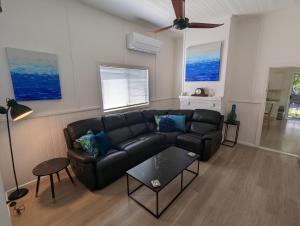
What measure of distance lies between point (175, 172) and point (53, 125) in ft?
7.01

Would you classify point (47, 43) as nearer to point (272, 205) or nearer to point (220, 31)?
point (220, 31)

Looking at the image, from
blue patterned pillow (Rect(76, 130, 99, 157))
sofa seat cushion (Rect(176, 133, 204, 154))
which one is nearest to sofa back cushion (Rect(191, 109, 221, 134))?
sofa seat cushion (Rect(176, 133, 204, 154))

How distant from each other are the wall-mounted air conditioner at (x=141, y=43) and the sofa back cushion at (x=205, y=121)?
2.02 m

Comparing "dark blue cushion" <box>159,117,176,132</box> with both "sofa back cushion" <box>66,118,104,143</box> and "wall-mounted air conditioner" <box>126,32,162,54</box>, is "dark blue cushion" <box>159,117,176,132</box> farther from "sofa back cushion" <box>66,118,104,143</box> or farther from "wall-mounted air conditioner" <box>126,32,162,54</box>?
"wall-mounted air conditioner" <box>126,32,162,54</box>

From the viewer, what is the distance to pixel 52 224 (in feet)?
5.82

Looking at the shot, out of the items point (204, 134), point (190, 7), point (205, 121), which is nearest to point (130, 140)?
point (204, 134)

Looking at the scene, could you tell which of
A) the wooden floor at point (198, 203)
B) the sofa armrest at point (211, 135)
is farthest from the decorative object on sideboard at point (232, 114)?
the wooden floor at point (198, 203)

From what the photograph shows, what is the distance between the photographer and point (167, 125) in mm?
3674

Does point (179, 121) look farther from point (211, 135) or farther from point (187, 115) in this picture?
point (211, 135)

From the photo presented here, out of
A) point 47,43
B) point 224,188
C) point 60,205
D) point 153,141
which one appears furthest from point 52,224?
point 47,43

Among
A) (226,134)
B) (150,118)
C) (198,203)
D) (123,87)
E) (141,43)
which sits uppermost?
(141,43)

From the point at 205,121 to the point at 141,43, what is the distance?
95.4 inches

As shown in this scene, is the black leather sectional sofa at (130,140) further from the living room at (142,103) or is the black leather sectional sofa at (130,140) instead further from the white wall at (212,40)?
the white wall at (212,40)

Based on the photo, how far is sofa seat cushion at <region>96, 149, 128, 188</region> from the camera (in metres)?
2.25
